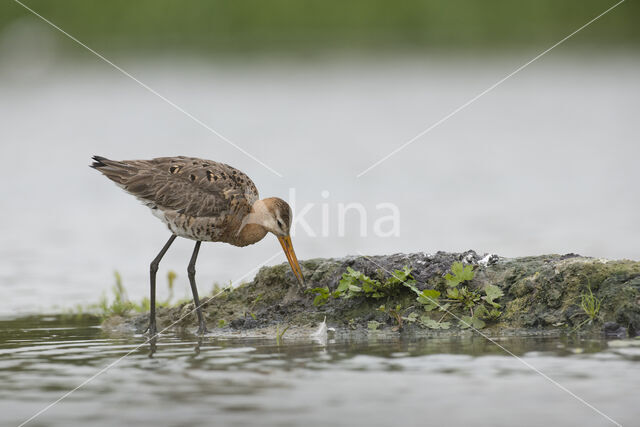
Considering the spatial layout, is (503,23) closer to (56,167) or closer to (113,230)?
(56,167)

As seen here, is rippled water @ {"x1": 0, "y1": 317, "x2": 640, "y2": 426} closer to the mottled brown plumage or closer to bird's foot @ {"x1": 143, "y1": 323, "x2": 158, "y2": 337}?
bird's foot @ {"x1": 143, "y1": 323, "x2": 158, "y2": 337}

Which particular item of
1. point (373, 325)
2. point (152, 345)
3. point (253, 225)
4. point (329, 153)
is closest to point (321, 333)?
point (373, 325)

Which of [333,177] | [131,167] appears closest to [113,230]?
[333,177]

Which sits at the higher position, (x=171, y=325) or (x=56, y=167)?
(x=56, y=167)

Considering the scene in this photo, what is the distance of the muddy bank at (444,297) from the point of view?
7.91m

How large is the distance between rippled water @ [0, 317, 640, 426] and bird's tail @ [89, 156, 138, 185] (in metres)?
2.39

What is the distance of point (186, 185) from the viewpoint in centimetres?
985

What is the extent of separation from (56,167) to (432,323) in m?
13.9

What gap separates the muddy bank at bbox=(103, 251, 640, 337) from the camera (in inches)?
311

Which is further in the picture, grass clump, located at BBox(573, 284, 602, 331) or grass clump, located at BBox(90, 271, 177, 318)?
grass clump, located at BBox(90, 271, 177, 318)

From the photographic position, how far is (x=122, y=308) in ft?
34.3

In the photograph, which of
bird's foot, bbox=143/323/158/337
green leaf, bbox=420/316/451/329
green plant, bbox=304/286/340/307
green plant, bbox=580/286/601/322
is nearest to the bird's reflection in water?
bird's foot, bbox=143/323/158/337

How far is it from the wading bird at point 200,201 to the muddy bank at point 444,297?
0.64m

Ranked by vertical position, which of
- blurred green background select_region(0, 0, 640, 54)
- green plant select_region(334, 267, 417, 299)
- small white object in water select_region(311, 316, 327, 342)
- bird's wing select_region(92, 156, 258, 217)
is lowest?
small white object in water select_region(311, 316, 327, 342)
